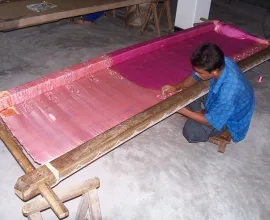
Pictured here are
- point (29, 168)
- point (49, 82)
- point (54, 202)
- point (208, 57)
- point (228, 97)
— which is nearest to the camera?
point (54, 202)

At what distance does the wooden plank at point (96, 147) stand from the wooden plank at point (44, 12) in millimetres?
2292

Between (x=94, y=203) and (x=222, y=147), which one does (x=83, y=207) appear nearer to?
(x=94, y=203)

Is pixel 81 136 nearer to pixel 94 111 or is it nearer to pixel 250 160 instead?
pixel 94 111

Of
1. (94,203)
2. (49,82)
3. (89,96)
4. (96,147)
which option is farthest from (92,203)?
(49,82)

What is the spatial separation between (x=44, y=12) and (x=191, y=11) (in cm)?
270

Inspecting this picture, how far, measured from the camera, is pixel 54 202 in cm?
139

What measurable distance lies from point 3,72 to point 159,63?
2114 mm

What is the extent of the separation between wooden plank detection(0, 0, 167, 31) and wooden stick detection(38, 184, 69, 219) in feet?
8.29

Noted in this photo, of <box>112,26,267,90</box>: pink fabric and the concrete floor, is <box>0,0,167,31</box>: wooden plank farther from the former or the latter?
<box>112,26,267,90</box>: pink fabric

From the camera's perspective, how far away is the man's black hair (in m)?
2.16

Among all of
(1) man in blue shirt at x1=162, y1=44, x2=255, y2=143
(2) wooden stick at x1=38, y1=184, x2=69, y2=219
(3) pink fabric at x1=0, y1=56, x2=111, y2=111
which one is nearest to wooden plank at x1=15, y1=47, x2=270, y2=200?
(2) wooden stick at x1=38, y1=184, x2=69, y2=219

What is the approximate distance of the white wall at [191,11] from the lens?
512 centimetres

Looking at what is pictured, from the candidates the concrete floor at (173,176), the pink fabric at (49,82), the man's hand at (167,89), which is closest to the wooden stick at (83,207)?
the concrete floor at (173,176)

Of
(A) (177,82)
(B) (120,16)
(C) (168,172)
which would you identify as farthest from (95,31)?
(C) (168,172)
